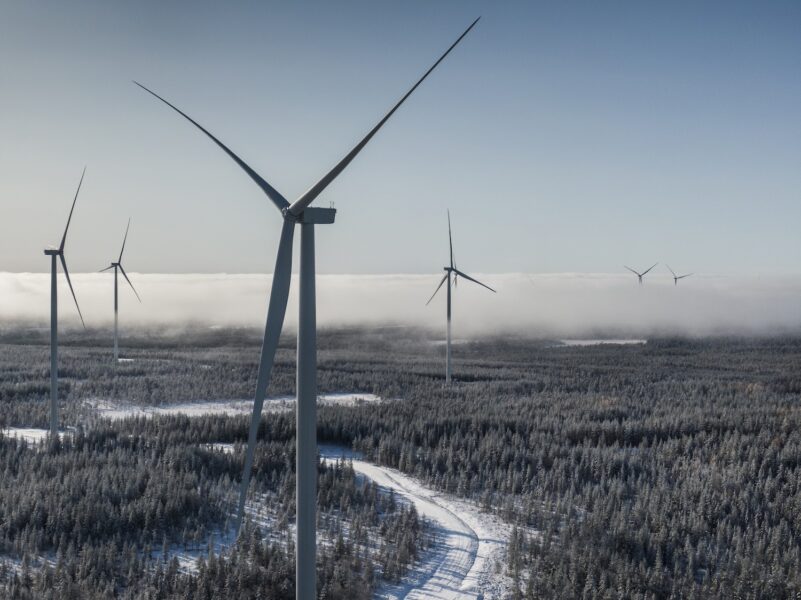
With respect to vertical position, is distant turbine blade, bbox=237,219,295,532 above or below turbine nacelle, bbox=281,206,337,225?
below

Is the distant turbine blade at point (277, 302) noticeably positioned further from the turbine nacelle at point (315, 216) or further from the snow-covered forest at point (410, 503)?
the snow-covered forest at point (410, 503)

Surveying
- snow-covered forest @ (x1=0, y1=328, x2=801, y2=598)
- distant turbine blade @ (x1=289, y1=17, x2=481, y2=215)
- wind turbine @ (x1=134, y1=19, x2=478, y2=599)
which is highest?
distant turbine blade @ (x1=289, y1=17, x2=481, y2=215)

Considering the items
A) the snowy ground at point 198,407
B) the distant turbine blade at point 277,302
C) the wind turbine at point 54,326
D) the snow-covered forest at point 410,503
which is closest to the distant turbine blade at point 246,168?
the distant turbine blade at point 277,302

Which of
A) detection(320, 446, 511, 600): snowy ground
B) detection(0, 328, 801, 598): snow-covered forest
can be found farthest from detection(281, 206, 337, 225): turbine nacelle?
detection(320, 446, 511, 600): snowy ground

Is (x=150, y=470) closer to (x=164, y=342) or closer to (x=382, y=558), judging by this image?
(x=382, y=558)

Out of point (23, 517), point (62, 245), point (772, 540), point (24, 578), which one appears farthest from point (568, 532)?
point (62, 245)

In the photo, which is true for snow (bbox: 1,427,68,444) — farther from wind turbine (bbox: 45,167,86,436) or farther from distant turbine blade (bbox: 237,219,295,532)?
distant turbine blade (bbox: 237,219,295,532)

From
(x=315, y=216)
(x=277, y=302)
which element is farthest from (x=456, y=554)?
(x=315, y=216)

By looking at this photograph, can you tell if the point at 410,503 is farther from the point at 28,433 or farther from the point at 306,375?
the point at 28,433
